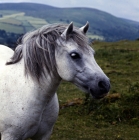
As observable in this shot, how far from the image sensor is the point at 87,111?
10.8 metres

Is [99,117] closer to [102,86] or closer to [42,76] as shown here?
[42,76]

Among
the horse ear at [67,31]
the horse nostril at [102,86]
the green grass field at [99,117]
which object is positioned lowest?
the green grass field at [99,117]

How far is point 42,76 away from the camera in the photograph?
4.53 m

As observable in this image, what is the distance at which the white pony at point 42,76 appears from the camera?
4195 millimetres

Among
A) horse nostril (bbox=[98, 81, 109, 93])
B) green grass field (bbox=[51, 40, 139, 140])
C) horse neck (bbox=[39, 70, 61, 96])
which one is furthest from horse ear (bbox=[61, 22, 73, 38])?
green grass field (bbox=[51, 40, 139, 140])

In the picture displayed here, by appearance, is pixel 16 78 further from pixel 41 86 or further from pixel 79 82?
pixel 79 82

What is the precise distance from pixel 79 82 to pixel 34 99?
2.39 feet

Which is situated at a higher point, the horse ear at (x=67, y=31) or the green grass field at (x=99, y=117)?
the horse ear at (x=67, y=31)

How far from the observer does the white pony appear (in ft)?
13.8

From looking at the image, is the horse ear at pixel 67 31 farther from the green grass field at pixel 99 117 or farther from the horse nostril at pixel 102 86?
the green grass field at pixel 99 117

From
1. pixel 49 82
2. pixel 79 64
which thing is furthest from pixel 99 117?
pixel 79 64

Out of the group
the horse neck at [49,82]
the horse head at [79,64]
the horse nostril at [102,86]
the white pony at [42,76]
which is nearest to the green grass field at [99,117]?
the white pony at [42,76]

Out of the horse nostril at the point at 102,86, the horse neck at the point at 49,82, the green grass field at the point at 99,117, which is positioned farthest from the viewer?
the green grass field at the point at 99,117

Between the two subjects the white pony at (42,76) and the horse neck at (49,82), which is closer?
the white pony at (42,76)
